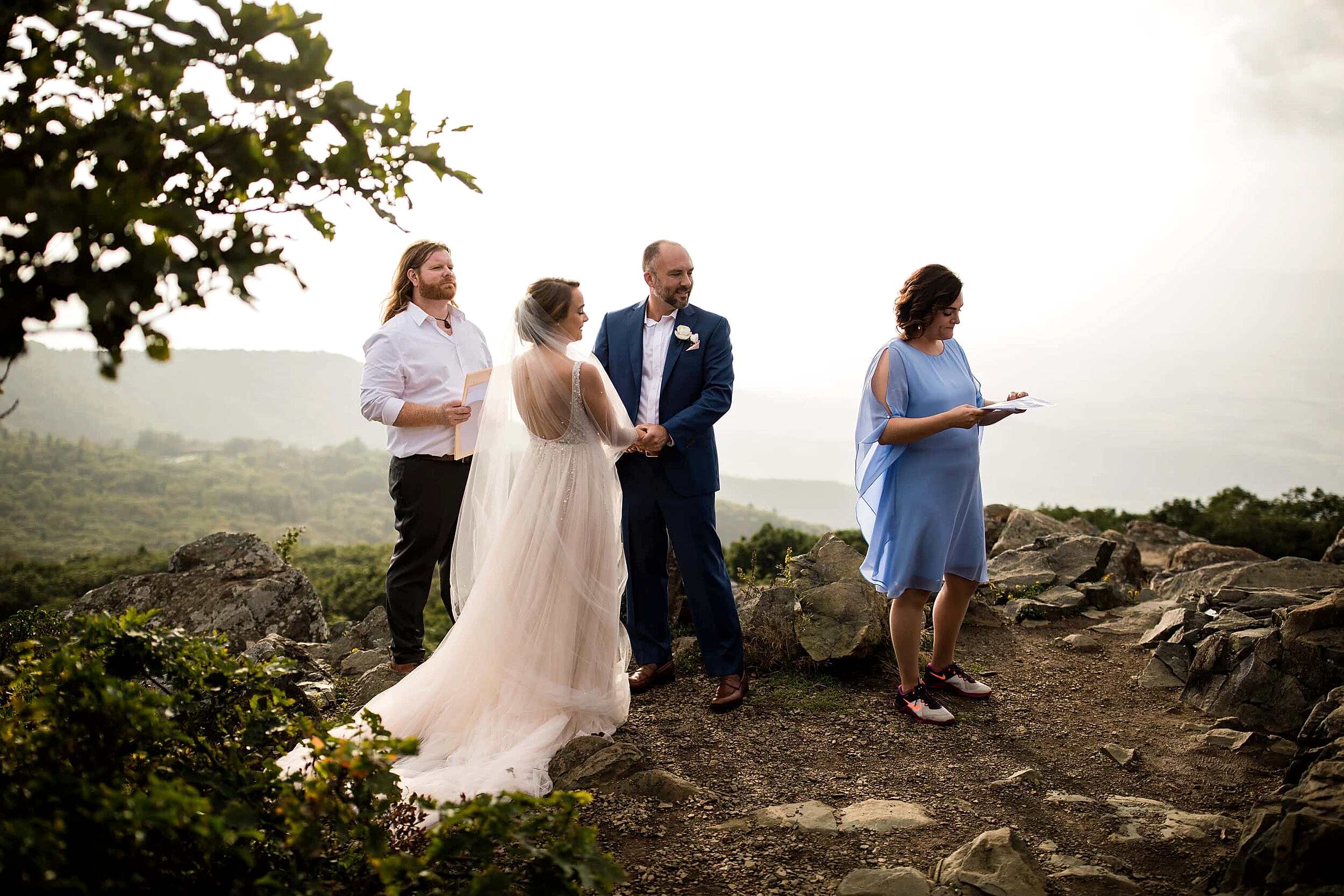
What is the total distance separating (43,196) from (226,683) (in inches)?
71.2

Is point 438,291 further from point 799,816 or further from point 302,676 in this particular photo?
point 799,816

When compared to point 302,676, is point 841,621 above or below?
above

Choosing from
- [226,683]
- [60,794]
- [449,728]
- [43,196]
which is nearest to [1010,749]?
[449,728]

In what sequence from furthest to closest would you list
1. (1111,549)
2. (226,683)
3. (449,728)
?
(1111,549) < (449,728) < (226,683)

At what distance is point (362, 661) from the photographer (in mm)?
6570

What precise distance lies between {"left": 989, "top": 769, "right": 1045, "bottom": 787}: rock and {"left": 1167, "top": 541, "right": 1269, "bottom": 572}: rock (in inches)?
252

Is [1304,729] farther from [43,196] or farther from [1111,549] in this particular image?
[43,196]

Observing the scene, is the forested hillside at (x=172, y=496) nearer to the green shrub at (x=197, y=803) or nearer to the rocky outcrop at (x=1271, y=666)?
the rocky outcrop at (x=1271, y=666)

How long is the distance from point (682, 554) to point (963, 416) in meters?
1.81

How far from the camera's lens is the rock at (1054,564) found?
7.90 meters

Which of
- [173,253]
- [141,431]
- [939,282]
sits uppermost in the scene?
[939,282]

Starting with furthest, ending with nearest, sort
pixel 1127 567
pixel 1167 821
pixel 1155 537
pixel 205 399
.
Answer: pixel 205 399 → pixel 1155 537 → pixel 1127 567 → pixel 1167 821

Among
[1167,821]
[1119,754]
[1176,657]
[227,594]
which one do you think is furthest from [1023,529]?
[227,594]

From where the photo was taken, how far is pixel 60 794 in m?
2.17
